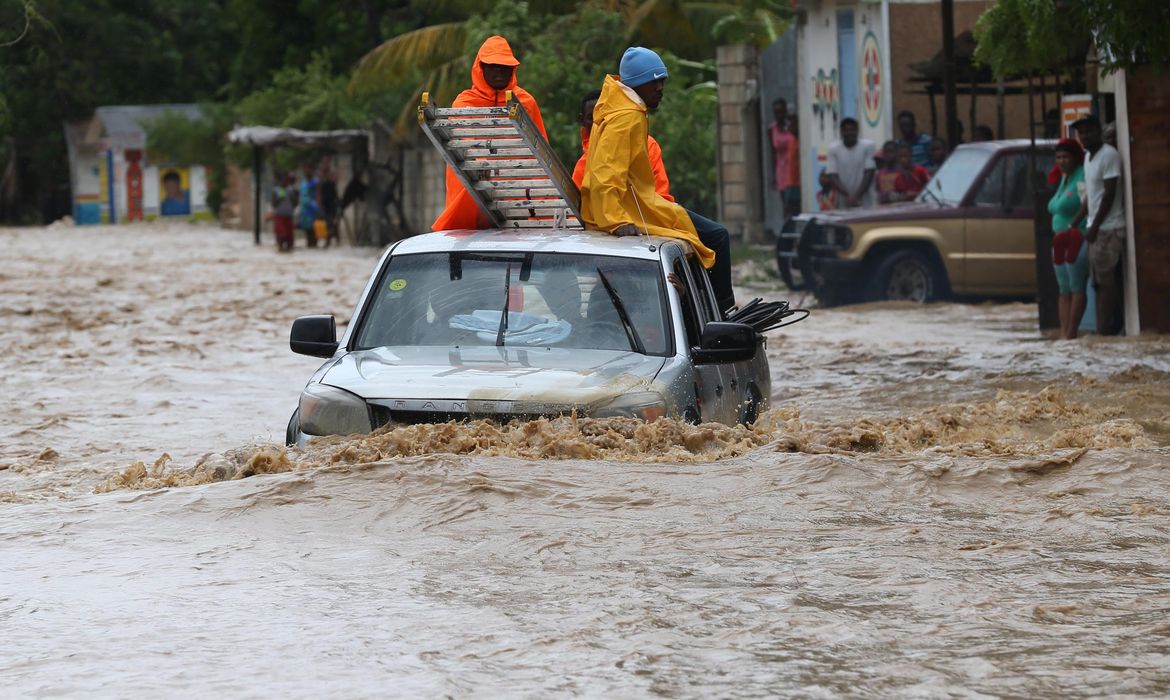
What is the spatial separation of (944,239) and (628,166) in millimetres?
10804

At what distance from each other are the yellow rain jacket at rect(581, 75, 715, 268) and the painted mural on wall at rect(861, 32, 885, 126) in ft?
59.0

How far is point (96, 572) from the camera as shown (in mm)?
6457

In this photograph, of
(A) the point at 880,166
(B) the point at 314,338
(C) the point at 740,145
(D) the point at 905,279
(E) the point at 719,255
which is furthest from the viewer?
(C) the point at 740,145

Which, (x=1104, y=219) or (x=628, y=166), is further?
(x=1104, y=219)

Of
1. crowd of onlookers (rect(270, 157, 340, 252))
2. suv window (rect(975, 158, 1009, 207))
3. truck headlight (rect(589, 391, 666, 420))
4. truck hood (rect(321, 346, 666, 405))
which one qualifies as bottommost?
truck headlight (rect(589, 391, 666, 420))

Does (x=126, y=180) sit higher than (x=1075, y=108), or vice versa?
(x=126, y=180)

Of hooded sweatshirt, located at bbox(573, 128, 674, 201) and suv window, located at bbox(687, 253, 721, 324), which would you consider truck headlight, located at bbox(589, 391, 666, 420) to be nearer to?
suv window, located at bbox(687, 253, 721, 324)

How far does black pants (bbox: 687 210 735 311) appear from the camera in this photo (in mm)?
9456

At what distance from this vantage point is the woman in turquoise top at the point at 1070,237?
14.7 meters

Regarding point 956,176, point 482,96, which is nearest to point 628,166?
point 482,96

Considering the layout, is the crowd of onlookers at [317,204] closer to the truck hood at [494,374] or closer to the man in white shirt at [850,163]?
the man in white shirt at [850,163]

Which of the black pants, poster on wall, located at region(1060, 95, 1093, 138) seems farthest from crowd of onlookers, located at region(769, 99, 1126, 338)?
the black pants

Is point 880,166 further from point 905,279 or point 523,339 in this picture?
point 523,339

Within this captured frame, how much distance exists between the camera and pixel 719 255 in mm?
9594
